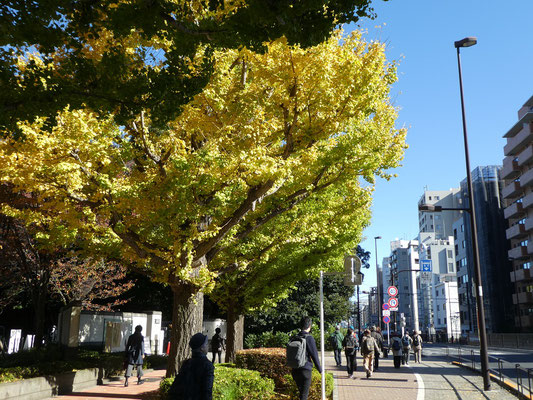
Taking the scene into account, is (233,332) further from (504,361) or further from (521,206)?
(521,206)

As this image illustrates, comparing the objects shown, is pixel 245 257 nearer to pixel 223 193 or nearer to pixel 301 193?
pixel 301 193

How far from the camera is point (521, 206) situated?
5162 cm

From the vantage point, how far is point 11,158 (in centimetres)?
836

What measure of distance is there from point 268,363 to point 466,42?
11.4 metres

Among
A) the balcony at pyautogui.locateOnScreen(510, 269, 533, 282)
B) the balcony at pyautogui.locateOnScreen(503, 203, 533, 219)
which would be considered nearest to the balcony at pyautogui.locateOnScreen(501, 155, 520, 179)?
the balcony at pyautogui.locateOnScreen(503, 203, 533, 219)

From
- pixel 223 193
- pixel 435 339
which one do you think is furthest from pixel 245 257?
pixel 435 339

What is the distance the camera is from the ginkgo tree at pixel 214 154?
863 centimetres

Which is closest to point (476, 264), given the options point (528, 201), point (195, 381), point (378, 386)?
point (378, 386)

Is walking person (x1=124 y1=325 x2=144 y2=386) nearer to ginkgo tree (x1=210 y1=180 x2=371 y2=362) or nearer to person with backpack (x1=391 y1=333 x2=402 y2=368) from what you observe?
ginkgo tree (x1=210 y1=180 x2=371 y2=362)

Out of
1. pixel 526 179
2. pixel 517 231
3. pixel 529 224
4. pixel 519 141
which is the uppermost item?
pixel 519 141

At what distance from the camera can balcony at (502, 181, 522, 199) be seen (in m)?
52.6

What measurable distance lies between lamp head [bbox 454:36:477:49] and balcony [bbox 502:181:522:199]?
4391 centimetres

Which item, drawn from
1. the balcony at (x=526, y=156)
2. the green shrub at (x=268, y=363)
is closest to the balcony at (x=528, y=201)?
the balcony at (x=526, y=156)

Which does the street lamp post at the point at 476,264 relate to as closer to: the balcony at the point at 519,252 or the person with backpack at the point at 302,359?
the person with backpack at the point at 302,359
